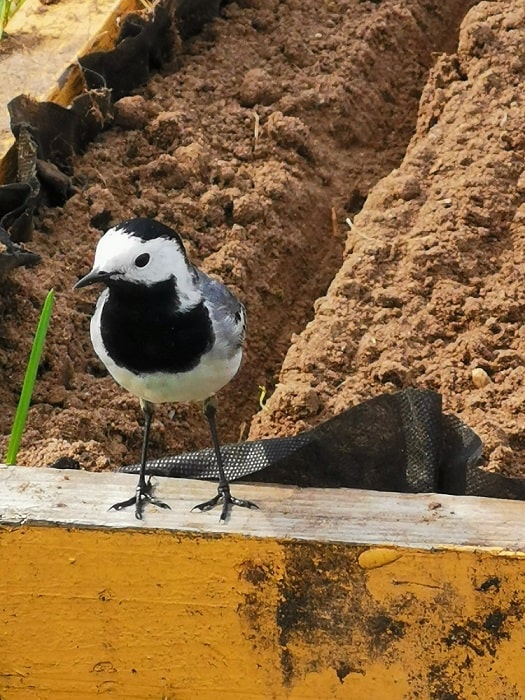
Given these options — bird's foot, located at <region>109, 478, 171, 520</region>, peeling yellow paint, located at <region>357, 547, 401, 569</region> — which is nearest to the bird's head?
bird's foot, located at <region>109, 478, 171, 520</region>

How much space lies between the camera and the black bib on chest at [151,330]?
2016mm

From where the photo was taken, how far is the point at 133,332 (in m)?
2.03

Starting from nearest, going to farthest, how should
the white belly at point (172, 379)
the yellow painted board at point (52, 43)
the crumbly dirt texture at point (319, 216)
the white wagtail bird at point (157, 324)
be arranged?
the white wagtail bird at point (157, 324), the white belly at point (172, 379), the crumbly dirt texture at point (319, 216), the yellow painted board at point (52, 43)

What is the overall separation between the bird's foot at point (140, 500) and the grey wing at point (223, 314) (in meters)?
0.32

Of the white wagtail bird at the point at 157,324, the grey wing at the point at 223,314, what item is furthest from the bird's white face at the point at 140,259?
the grey wing at the point at 223,314

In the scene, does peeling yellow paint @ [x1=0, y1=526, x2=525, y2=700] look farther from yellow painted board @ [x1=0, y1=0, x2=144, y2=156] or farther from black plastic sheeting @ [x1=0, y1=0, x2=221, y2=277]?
yellow painted board @ [x1=0, y1=0, x2=144, y2=156]

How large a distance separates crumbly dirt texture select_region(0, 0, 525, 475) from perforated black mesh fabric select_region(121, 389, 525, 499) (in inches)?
14.2

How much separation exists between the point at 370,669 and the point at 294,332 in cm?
155

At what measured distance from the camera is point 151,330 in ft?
6.65

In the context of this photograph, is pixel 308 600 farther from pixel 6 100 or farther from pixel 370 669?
pixel 6 100

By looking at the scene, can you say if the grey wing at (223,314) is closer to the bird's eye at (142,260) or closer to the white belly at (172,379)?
the white belly at (172,379)

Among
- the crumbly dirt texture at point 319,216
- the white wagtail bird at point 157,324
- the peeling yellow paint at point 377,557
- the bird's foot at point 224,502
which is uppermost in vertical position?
the white wagtail bird at point 157,324

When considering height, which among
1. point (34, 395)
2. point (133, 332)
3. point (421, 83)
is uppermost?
point (133, 332)

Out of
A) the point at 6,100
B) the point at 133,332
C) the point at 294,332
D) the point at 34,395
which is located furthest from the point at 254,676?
the point at 6,100
